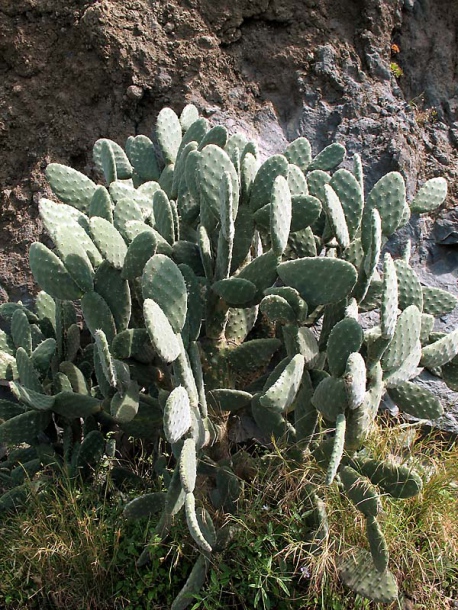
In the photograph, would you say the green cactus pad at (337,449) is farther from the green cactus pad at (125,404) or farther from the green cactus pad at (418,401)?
the green cactus pad at (125,404)

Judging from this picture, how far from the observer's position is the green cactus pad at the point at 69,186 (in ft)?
10.3

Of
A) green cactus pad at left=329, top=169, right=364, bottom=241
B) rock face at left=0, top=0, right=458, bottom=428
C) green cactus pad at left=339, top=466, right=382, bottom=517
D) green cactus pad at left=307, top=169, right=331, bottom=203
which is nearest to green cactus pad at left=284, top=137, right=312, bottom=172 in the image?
green cactus pad at left=307, top=169, right=331, bottom=203

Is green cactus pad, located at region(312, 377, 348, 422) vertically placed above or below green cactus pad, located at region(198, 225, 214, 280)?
below

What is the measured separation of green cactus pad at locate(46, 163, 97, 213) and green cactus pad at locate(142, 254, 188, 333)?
88cm

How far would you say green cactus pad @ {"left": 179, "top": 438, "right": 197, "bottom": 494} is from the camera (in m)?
2.30

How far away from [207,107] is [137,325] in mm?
1578

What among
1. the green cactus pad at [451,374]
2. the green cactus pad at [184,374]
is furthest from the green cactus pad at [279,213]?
the green cactus pad at [451,374]

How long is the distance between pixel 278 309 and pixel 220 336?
0.43 m

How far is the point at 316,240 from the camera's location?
3.01 metres

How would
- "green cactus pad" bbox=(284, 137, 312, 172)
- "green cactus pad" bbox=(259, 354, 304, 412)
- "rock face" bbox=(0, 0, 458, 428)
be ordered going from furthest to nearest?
1. "rock face" bbox=(0, 0, 458, 428)
2. "green cactus pad" bbox=(284, 137, 312, 172)
3. "green cactus pad" bbox=(259, 354, 304, 412)

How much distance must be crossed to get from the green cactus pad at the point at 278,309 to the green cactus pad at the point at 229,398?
0.35m

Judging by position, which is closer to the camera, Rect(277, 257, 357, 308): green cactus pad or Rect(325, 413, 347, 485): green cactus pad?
Rect(325, 413, 347, 485): green cactus pad

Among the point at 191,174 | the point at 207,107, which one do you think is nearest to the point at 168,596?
the point at 191,174

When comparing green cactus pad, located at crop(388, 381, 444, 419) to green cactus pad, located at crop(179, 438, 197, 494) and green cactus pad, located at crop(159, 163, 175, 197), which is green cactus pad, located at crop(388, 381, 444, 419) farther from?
green cactus pad, located at crop(159, 163, 175, 197)
